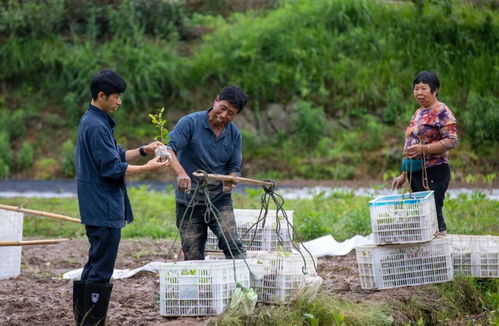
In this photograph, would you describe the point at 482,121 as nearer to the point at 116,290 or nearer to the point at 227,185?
the point at 116,290

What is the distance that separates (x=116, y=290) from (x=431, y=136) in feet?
10.5

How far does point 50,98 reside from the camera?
2188cm

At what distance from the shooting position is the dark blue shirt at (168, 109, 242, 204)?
604 cm

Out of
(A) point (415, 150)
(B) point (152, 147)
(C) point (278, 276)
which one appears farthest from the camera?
(A) point (415, 150)

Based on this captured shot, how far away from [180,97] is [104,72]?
16.0 meters

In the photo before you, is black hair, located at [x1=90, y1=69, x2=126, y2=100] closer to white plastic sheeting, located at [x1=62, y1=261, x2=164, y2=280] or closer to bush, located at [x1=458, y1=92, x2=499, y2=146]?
white plastic sheeting, located at [x1=62, y1=261, x2=164, y2=280]

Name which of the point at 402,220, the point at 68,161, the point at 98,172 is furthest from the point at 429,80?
the point at 68,161

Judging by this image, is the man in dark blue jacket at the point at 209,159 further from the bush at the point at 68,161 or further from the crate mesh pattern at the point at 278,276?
the bush at the point at 68,161

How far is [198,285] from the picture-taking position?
17.7 feet

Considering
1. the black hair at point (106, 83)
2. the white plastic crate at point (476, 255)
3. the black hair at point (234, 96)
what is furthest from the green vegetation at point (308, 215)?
the black hair at point (106, 83)

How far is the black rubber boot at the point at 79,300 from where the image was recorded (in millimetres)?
5328

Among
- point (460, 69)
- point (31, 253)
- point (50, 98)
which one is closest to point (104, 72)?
point (31, 253)

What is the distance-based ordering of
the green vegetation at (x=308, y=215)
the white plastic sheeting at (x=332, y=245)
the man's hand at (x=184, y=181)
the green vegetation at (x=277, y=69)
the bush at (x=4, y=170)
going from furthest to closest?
1. the bush at (x=4, y=170)
2. the green vegetation at (x=277, y=69)
3. the green vegetation at (x=308, y=215)
4. the white plastic sheeting at (x=332, y=245)
5. the man's hand at (x=184, y=181)

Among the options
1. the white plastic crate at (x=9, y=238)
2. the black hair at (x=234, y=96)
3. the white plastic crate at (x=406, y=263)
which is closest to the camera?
the black hair at (x=234, y=96)
